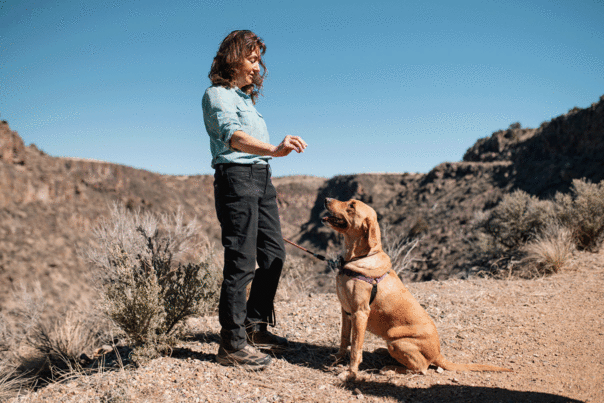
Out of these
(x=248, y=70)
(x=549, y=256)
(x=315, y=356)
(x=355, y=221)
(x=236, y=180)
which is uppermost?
(x=248, y=70)

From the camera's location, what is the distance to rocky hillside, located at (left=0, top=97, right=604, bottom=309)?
17.0 m

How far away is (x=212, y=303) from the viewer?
447 centimetres

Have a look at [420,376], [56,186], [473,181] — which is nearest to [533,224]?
[420,376]

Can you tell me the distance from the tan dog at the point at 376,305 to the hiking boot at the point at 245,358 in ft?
2.19

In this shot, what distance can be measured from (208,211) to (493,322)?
3415cm

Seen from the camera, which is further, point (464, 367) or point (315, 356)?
point (315, 356)

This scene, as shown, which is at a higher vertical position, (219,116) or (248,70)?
(248,70)

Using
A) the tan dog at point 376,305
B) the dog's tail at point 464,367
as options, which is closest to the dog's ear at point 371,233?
the tan dog at point 376,305

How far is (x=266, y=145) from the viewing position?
2.18m

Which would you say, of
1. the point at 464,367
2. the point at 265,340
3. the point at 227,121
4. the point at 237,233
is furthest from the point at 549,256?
the point at 227,121

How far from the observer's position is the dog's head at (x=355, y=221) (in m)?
2.60

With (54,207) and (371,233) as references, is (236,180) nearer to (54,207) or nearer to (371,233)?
(371,233)

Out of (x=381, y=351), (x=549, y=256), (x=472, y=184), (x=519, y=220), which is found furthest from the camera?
(x=472, y=184)

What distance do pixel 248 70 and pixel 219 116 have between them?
1.83ft
